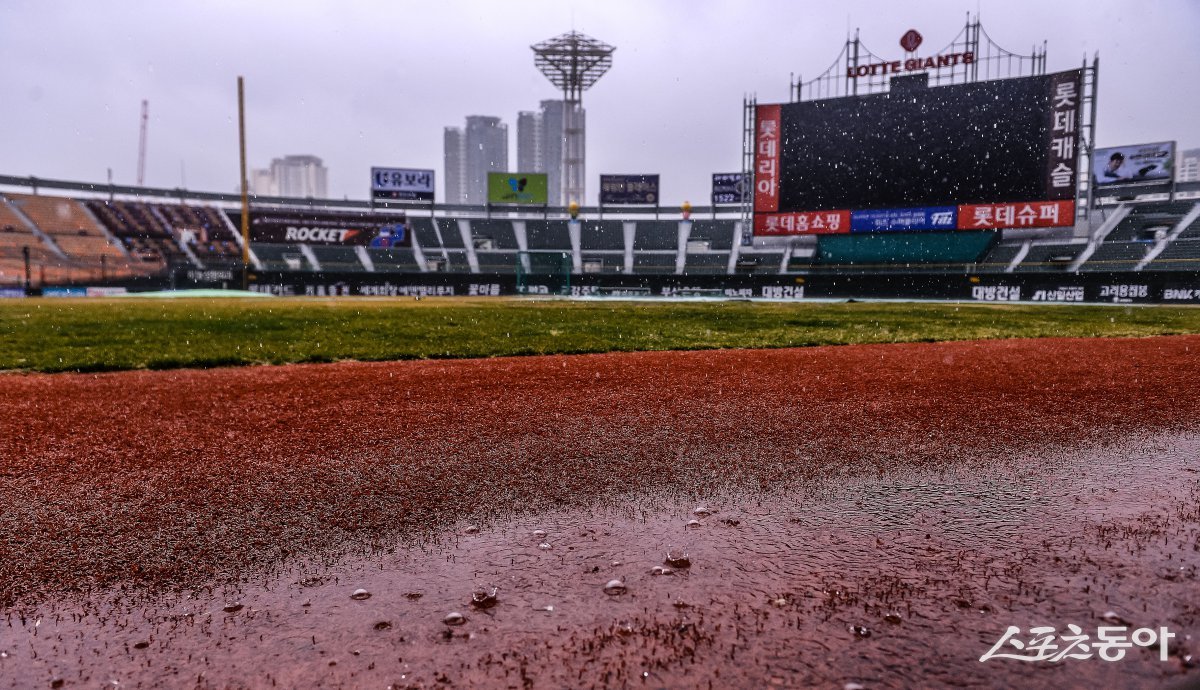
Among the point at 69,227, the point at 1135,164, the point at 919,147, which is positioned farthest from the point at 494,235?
the point at 1135,164

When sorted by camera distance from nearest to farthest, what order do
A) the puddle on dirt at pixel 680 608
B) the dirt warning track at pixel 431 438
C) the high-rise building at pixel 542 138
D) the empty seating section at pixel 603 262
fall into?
the puddle on dirt at pixel 680 608, the dirt warning track at pixel 431 438, the empty seating section at pixel 603 262, the high-rise building at pixel 542 138

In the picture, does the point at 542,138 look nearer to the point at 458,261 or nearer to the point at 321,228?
the point at 321,228

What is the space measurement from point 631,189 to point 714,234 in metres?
8.23

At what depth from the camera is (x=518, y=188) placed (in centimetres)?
4984

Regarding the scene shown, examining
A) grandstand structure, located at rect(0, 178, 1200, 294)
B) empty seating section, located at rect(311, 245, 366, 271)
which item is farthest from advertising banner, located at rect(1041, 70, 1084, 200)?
empty seating section, located at rect(311, 245, 366, 271)

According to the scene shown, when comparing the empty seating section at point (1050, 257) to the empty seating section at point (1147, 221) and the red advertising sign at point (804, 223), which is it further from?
the red advertising sign at point (804, 223)

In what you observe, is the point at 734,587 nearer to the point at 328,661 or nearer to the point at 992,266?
the point at 328,661

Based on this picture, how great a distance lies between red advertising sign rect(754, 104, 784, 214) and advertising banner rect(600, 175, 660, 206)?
16678mm

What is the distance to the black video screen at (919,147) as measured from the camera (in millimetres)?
29812

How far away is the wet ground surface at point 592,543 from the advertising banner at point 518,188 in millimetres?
46835

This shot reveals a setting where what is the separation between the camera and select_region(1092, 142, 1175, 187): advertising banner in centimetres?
3688

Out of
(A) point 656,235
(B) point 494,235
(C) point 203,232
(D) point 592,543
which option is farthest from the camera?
(B) point 494,235

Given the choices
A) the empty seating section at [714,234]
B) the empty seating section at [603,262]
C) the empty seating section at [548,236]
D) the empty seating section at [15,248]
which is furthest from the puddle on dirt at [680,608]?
the empty seating section at [548,236]

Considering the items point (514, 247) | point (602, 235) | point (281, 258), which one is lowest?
point (281, 258)
